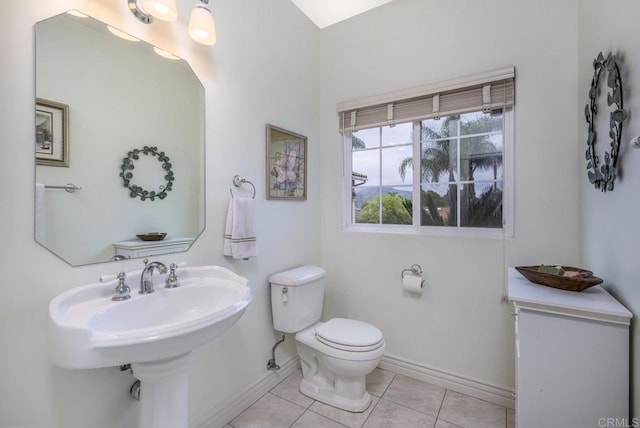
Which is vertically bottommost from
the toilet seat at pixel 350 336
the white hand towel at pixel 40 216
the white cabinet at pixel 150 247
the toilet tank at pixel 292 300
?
the toilet seat at pixel 350 336

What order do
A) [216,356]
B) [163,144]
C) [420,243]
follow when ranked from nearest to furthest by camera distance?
[163,144] → [216,356] → [420,243]

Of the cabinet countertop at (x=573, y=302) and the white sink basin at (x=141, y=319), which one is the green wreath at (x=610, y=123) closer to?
the cabinet countertop at (x=573, y=302)

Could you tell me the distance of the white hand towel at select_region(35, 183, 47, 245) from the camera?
103 cm

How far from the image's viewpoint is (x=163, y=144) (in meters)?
1.44

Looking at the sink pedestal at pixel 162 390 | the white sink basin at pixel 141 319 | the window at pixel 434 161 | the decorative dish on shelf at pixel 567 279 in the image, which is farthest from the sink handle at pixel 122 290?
the decorative dish on shelf at pixel 567 279

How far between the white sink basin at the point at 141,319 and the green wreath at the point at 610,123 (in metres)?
1.55

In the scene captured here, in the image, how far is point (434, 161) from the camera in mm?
2143

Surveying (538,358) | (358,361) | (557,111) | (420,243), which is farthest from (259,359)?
(557,111)

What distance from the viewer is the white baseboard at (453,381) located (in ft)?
6.04

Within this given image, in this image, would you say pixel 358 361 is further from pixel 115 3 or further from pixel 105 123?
pixel 115 3

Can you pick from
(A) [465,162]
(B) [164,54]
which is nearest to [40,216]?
(B) [164,54]

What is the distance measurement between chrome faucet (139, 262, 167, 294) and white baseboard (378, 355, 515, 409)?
1.79 meters

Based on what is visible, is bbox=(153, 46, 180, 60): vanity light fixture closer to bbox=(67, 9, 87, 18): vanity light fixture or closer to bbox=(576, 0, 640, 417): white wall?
bbox=(67, 9, 87, 18): vanity light fixture

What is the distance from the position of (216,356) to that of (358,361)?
814 mm
